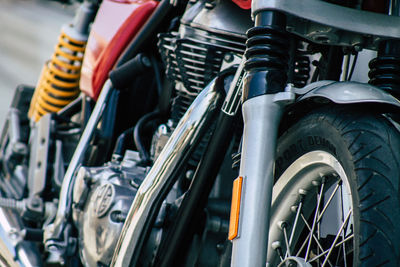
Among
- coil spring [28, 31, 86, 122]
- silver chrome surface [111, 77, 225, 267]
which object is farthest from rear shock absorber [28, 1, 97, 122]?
silver chrome surface [111, 77, 225, 267]

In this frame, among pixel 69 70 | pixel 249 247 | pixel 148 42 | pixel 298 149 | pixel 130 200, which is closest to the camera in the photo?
pixel 249 247

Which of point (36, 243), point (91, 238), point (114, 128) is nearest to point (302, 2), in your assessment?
point (91, 238)

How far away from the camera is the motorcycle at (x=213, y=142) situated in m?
0.98

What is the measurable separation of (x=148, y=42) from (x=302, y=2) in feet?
3.02

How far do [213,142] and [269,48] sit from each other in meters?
0.37

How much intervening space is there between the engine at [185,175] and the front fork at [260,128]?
0.39 metres

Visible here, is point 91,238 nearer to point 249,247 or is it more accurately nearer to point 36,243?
point 36,243

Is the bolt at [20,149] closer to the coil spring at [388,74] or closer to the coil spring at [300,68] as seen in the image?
the coil spring at [300,68]

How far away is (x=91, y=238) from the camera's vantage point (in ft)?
5.29

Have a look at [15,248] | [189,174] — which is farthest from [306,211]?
[15,248]

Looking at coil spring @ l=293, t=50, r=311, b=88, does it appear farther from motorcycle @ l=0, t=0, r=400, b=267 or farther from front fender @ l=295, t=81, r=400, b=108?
front fender @ l=295, t=81, r=400, b=108

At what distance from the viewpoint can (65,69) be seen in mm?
2414

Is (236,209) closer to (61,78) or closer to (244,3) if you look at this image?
(244,3)

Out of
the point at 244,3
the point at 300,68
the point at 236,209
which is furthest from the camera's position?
the point at 300,68
